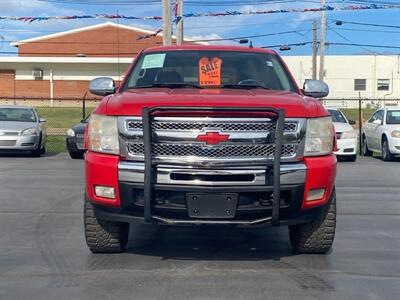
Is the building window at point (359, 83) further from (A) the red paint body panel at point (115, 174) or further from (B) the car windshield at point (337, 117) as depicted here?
(A) the red paint body panel at point (115, 174)

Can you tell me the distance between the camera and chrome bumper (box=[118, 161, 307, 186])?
5.41 meters

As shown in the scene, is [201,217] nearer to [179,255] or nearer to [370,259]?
[179,255]

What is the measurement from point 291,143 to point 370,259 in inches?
62.4

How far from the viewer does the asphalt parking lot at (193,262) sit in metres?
5.20

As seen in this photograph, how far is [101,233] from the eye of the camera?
6.17 m

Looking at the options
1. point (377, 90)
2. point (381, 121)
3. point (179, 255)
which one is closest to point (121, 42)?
point (377, 90)

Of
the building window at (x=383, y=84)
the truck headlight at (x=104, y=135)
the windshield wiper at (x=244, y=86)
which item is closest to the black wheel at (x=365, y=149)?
the windshield wiper at (x=244, y=86)

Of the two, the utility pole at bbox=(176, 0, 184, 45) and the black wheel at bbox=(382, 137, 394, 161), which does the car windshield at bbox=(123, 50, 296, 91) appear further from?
the utility pole at bbox=(176, 0, 184, 45)

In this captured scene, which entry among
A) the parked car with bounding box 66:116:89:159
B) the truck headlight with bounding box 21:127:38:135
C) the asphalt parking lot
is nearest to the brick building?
the truck headlight with bounding box 21:127:38:135

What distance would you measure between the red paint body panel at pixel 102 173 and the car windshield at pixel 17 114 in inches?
536

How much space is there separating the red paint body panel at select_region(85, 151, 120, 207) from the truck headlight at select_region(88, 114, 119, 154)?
6 cm

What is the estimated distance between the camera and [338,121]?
1823 centimetres

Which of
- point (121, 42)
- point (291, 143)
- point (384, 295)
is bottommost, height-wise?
point (384, 295)

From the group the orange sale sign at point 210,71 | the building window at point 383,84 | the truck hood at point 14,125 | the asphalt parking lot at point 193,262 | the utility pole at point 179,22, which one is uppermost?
the utility pole at point 179,22
